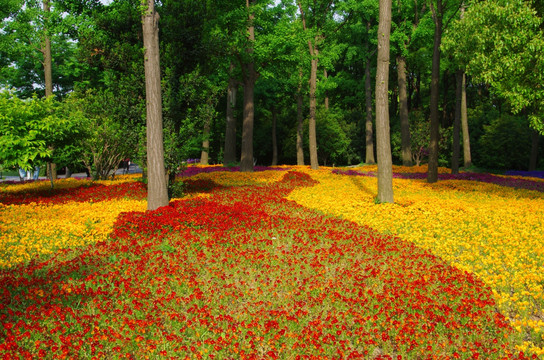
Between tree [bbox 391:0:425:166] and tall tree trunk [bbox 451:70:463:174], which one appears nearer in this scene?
tall tree trunk [bbox 451:70:463:174]

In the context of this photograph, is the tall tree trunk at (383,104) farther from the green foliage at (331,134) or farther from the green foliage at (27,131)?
the green foliage at (331,134)

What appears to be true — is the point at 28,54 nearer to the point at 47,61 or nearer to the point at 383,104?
the point at 47,61

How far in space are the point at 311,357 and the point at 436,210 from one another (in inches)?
324

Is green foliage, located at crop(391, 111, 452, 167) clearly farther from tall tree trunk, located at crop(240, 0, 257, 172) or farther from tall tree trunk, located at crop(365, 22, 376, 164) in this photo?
tall tree trunk, located at crop(240, 0, 257, 172)

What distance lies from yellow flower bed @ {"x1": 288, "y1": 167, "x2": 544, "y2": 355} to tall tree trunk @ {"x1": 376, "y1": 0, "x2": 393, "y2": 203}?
612 millimetres

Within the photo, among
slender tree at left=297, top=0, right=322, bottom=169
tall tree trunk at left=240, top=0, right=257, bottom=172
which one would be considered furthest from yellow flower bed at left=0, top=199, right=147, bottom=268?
slender tree at left=297, top=0, right=322, bottom=169

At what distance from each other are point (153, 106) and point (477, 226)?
30.1 feet

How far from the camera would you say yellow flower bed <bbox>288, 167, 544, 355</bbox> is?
564 cm

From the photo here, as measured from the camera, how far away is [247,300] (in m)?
5.66

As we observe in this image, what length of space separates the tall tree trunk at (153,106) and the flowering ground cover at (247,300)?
2.46 meters

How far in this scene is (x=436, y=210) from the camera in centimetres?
1097

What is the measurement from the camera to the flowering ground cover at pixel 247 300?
435 centimetres

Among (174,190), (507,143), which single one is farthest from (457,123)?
(174,190)

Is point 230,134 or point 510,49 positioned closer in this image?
point 510,49
